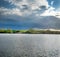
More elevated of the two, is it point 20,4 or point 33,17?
point 20,4

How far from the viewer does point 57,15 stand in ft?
105

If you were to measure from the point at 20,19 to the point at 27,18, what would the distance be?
1967mm

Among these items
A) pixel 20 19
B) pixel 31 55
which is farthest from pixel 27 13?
pixel 31 55

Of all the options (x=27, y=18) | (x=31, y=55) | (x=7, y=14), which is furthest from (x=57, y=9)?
(x=31, y=55)

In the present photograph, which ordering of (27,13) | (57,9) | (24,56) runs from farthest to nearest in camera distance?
(27,13), (57,9), (24,56)

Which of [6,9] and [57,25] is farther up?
[6,9]

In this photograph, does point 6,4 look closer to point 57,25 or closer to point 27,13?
point 27,13

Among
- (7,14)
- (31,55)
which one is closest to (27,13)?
(7,14)

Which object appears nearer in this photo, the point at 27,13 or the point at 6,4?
the point at 6,4

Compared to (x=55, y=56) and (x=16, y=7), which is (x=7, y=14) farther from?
(x=55, y=56)

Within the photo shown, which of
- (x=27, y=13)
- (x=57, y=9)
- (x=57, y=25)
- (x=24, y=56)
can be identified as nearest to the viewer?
(x=24, y=56)

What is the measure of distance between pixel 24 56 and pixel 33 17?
818 inches

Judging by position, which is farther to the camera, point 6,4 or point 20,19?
point 20,19

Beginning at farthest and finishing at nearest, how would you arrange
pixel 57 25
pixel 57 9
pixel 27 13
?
pixel 27 13 → pixel 57 9 → pixel 57 25
